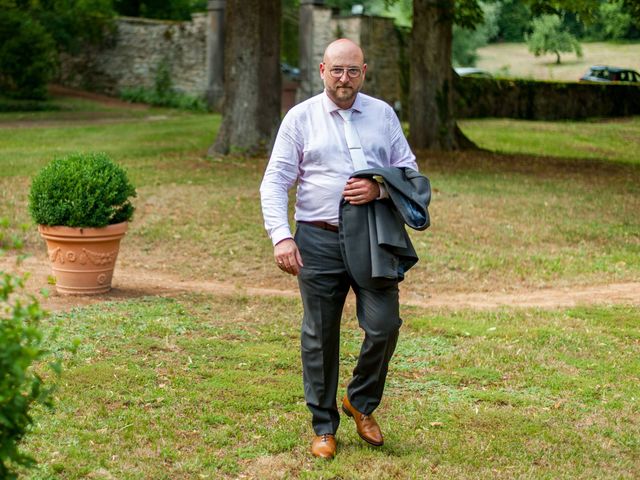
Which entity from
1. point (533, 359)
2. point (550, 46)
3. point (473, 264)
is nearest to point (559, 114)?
point (550, 46)

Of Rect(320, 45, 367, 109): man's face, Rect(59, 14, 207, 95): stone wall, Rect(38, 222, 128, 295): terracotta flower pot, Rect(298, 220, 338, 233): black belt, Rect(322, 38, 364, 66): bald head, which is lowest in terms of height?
Rect(59, 14, 207, 95): stone wall

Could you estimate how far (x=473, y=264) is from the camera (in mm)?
11844

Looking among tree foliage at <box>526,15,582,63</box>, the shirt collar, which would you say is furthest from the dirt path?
tree foliage at <box>526,15,582,63</box>

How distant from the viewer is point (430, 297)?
10.8 m

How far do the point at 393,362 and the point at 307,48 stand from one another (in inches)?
Result: 976

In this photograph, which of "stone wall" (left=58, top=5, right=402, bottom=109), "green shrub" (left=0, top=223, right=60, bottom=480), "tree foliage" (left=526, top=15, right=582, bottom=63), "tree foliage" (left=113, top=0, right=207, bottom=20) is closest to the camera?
"green shrub" (left=0, top=223, right=60, bottom=480)

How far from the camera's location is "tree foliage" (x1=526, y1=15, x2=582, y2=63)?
5850 cm

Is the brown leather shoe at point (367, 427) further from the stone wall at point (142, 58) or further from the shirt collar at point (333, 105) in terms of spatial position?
the stone wall at point (142, 58)

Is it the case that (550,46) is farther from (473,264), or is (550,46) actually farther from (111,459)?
(111,459)

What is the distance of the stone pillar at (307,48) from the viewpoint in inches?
1234

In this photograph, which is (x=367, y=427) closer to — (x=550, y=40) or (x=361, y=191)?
(x=361, y=191)

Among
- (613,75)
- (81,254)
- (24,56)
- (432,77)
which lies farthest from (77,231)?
(613,75)

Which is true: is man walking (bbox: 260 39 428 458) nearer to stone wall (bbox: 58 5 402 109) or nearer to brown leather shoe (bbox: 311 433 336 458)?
brown leather shoe (bbox: 311 433 336 458)

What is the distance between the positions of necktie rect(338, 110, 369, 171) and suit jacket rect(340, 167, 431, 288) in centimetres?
12
